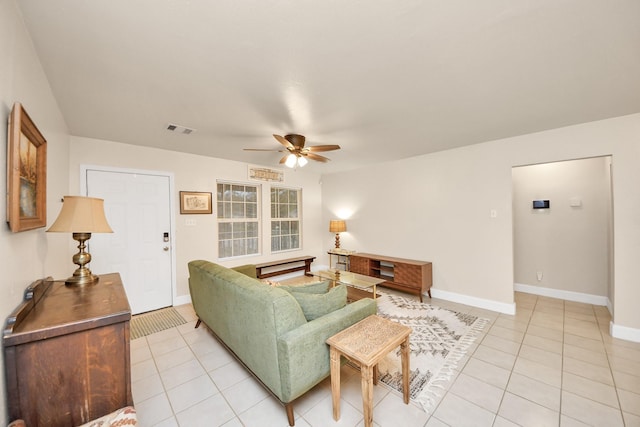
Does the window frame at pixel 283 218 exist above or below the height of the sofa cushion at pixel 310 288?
above

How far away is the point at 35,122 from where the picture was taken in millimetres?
1592

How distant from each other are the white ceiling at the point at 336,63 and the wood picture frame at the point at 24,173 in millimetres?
597

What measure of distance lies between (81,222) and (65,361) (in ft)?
3.37

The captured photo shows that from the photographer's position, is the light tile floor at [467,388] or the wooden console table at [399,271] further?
the wooden console table at [399,271]

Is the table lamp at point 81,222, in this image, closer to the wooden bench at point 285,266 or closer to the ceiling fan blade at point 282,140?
the ceiling fan blade at point 282,140

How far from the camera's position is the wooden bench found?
15.0 feet

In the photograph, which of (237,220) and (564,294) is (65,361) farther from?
(564,294)

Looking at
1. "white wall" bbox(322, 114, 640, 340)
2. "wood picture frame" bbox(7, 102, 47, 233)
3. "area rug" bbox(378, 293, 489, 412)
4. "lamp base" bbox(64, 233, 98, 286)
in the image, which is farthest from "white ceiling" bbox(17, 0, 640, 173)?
"area rug" bbox(378, 293, 489, 412)

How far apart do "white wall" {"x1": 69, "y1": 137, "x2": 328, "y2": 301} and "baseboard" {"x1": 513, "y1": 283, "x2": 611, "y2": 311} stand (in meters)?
4.35

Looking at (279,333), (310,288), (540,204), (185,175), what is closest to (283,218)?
(185,175)

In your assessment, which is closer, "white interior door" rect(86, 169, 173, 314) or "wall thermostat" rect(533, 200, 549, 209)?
"white interior door" rect(86, 169, 173, 314)

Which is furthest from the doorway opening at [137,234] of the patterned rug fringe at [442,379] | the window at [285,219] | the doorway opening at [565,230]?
the doorway opening at [565,230]

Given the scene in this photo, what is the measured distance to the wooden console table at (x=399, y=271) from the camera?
3.82 meters

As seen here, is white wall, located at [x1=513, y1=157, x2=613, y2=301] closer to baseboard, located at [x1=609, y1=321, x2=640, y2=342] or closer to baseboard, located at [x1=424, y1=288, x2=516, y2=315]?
baseboard, located at [x1=609, y1=321, x2=640, y2=342]
